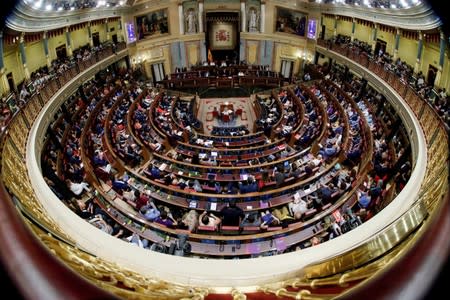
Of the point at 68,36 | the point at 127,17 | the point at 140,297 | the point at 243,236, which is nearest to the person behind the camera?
the point at 140,297

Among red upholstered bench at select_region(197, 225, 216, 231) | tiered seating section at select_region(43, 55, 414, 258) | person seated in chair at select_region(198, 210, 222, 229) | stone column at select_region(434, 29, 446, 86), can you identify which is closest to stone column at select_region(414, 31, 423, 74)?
stone column at select_region(434, 29, 446, 86)

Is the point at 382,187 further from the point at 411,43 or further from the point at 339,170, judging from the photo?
the point at 411,43

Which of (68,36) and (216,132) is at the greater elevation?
(68,36)

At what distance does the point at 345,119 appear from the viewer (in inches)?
564

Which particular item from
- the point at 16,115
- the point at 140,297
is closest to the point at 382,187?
the point at 140,297

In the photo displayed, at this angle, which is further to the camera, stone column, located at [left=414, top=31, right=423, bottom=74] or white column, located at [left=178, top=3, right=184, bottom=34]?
white column, located at [left=178, top=3, right=184, bottom=34]

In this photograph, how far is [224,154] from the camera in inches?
528

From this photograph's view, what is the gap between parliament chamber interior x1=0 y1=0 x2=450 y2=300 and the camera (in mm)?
1853

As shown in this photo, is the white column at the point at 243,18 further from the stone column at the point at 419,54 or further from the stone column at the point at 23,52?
the stone column at the point at 23,52

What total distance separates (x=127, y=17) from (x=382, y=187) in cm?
2241

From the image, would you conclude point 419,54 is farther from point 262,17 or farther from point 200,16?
point 200,16

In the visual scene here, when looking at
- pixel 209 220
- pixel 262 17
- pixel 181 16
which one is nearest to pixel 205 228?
pixel 209 220

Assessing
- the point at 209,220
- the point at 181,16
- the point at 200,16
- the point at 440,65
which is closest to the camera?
the point at 209,220

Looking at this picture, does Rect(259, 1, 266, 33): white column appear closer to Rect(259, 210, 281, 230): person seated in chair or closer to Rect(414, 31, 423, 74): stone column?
Rect(414, 31, 423, 74): stone column
